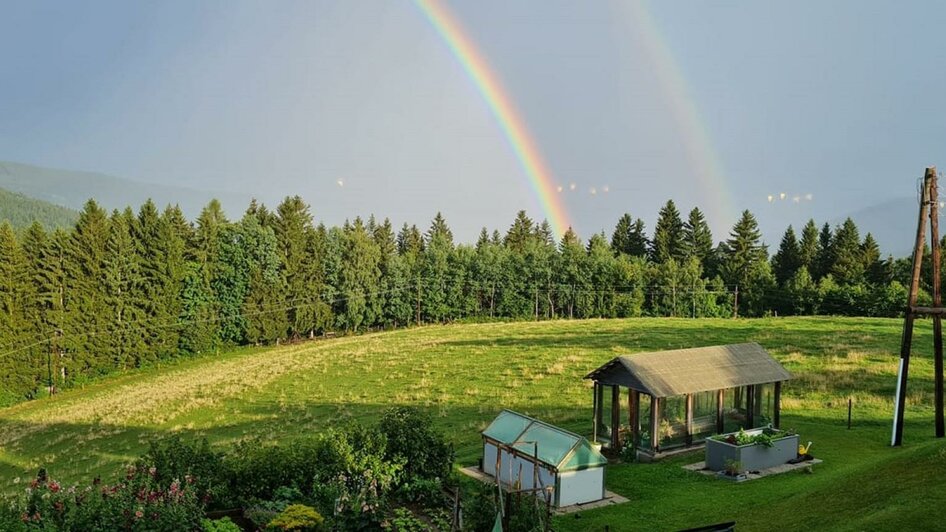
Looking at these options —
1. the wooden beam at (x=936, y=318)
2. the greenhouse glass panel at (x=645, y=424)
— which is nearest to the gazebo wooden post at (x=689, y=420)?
the greenhouse glass panel at (x=645, y=424)

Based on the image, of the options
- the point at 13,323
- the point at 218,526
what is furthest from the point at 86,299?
the point at 218,526

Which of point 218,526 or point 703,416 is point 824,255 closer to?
point 703,416

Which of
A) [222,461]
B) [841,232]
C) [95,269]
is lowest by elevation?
[222,461]

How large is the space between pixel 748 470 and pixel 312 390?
28102mm

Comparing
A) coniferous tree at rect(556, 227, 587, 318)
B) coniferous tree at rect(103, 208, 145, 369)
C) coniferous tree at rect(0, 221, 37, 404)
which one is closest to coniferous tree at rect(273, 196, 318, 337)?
coniferous tree at rect(103, 208, 145, 369)

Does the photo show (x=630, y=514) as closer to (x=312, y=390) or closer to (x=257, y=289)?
(x=312, y=390)

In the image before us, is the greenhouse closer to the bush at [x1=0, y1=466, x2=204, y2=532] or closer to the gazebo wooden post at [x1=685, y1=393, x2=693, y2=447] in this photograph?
the gazebo wooden post at [x1=685, y1=393, x2=693, y2=447]

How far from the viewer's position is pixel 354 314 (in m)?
85.5

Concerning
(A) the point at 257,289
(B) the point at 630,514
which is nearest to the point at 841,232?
(A) the point at 257,289

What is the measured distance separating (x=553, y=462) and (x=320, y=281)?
69616mm

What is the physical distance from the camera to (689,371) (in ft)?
76.1

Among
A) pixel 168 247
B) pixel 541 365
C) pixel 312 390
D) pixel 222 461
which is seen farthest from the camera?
pixel 168 247

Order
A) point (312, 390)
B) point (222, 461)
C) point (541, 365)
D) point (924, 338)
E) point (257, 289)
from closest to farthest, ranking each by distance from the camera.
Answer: point (222, 461) → point (312, 390) → point (541, 365) → point (924, 338) → point (257, 289)

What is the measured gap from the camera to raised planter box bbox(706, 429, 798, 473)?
20.4 m
